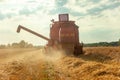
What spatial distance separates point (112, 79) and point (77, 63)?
9876mm

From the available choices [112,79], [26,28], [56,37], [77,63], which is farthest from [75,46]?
[112,79]

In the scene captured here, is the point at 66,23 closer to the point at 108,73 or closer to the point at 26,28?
the point at 26,28

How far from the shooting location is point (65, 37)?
37969 mm

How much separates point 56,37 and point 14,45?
7934 cm

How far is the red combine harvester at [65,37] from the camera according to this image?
37062mm

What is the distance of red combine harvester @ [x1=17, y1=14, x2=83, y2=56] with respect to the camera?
37062mm

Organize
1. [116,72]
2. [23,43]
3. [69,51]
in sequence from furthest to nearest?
[23,43] < [69,51] < [116,72]

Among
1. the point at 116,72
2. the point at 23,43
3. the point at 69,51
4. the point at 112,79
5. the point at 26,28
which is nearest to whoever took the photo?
the point at 112,79

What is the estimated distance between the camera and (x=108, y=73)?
17.2m

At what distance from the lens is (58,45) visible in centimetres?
3738

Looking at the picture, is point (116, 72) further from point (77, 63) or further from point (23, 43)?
point (23, 43)

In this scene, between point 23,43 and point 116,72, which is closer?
point 116,72

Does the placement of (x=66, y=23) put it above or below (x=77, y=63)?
above

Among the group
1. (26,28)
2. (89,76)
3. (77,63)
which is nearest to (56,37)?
(26,28)
